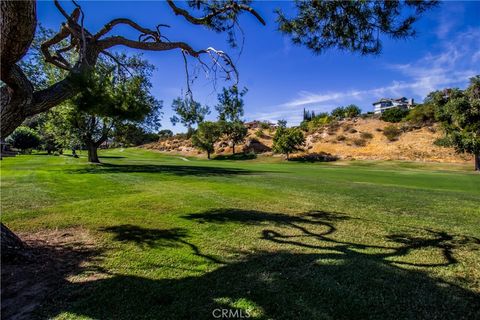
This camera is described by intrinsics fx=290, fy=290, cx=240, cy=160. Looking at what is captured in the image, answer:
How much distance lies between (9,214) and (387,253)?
9.16 meters

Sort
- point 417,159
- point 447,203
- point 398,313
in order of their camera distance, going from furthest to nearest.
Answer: point 417,159 → point 447,203 → point 398,313

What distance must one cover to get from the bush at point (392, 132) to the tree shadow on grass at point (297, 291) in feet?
169

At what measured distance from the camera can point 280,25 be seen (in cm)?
590

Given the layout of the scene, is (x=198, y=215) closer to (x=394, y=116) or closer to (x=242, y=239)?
(x=242, y=239)

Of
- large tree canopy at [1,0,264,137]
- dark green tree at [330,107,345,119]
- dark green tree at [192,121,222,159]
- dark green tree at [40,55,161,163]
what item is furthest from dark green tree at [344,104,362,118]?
large tree canopy at [1,0,264,137]

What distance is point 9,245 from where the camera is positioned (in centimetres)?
469

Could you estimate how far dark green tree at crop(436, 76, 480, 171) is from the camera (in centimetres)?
3183

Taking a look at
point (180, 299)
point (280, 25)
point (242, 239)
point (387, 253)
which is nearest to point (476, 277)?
point (387, 253)

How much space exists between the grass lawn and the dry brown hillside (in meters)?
39.4

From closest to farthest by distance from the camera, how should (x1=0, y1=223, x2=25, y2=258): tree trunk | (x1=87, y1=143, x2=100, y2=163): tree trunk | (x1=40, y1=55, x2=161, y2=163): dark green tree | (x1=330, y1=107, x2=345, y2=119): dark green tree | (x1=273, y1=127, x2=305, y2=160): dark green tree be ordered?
(x1=0, y1=223, x2=25, y2=258): tree trunk → (x1=40, y1=55, x2=161, y2=163): dark green tree → (x1=87, y1=143, x2=100, y2=163): tree trunk → (x1=273, y1=127, x2=305, y2=160): dark green tree → (x1=330, y1=107, x2=345, y2=119): dark green tree

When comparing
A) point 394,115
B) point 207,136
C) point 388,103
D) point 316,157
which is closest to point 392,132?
point 394,115

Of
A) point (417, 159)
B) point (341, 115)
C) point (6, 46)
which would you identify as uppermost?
point (341, 115)

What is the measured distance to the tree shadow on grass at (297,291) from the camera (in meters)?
3.26

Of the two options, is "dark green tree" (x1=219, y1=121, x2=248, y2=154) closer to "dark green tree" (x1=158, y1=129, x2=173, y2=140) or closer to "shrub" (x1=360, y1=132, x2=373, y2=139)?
"shrub" (x1=360, y1=132, x2=373, y2=139)
